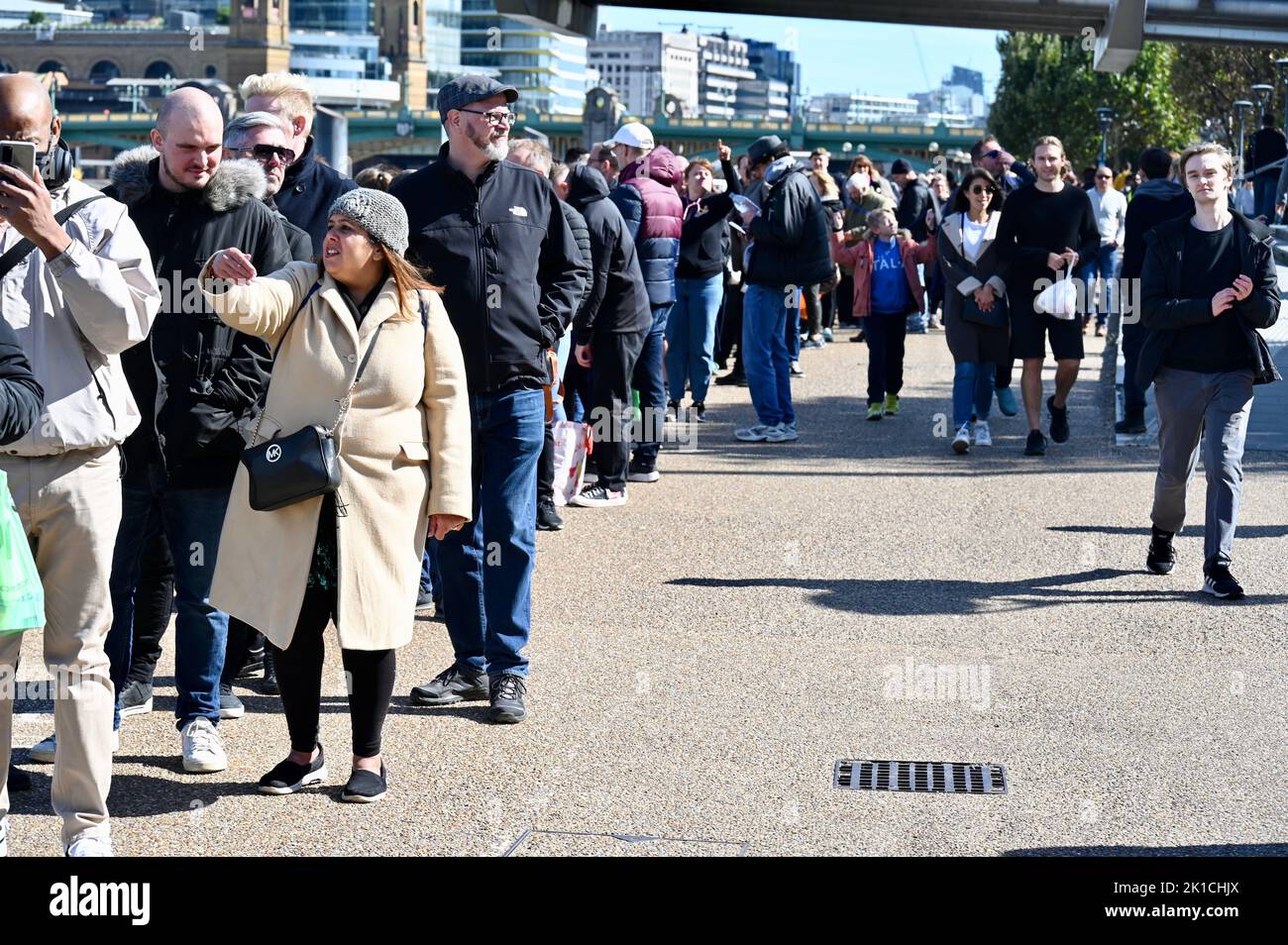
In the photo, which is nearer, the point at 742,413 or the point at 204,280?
the point at 204,280

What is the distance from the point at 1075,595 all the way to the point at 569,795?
3.70 meters

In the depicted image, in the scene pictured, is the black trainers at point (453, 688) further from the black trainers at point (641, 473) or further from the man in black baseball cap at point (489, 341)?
the black trainers at point (641, 473)

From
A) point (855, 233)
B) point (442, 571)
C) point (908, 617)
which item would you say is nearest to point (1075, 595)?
point (908, 617)

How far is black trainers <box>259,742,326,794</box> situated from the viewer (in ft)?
18.1

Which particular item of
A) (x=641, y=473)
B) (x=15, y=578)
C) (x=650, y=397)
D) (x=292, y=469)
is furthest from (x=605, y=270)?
(x=15, y=578)

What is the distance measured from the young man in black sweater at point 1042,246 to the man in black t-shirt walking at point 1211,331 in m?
3.68

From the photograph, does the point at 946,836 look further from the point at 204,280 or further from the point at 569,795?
the point at 204,280

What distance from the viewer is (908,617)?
7.99 meters

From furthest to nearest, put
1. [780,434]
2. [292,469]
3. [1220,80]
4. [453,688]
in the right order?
[1220,80]
[780,434]
[453,688]
[292,469]

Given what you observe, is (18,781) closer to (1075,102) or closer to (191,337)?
(191,337)

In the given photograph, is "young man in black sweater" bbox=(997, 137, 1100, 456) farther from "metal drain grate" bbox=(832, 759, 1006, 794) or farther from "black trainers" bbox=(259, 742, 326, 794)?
"black trainers" bbox=(259, 742, 326, 794)

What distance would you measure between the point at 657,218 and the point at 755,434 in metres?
2.10

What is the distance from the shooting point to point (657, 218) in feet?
40.4

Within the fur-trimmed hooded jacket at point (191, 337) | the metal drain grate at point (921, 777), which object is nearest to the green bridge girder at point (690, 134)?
the fur-trimmed hooded jacket at point (191, 337)
